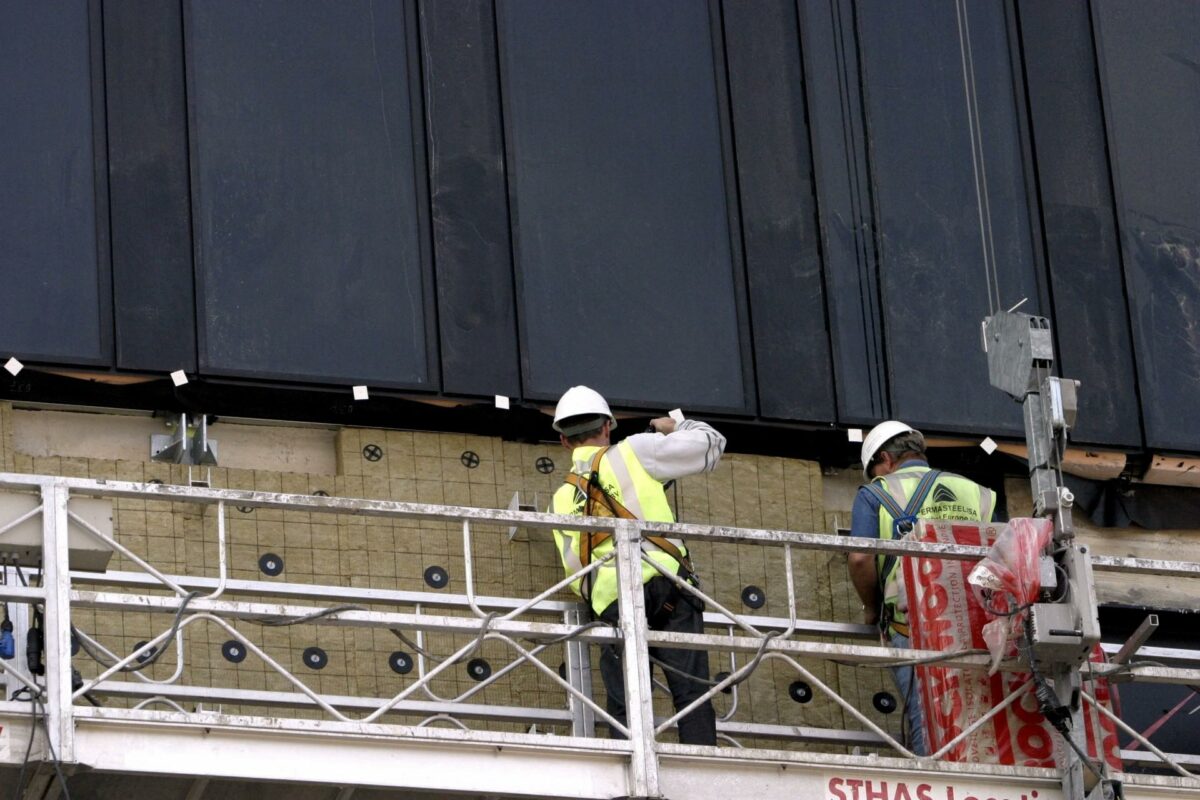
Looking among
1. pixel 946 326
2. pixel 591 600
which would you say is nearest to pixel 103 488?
pixel 591 600

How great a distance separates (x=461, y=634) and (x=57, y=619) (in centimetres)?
193

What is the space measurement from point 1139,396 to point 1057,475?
369 centimetres

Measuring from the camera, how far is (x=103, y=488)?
11211 mm

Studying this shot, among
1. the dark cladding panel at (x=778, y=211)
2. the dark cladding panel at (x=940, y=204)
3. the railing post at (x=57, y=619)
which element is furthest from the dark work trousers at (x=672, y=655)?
the dark cladding panel at (x=940, y=204)

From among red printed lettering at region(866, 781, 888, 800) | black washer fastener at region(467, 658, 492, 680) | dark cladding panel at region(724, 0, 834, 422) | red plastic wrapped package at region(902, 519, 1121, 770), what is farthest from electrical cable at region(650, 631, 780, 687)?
dark cladding panel at region(724, 0, 834, 422)

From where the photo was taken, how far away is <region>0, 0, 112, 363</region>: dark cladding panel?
1384cm

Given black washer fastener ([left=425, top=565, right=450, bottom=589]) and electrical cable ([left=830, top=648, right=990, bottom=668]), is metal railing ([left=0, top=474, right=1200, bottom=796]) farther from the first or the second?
black washer fastener ([left=425, top=565, right=450, bottom=589])

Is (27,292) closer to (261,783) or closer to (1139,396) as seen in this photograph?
(261,783)

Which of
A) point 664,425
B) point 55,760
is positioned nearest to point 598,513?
point 664,425

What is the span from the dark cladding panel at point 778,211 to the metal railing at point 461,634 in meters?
2.22

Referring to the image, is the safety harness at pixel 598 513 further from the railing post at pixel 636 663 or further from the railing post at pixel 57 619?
the railing post at pixel 57 619

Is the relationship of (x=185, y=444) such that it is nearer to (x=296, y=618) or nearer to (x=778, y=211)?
(x=296, y=618)

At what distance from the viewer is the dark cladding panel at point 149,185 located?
1403 cm

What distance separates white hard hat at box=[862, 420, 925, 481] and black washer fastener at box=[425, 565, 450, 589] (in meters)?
2.27
